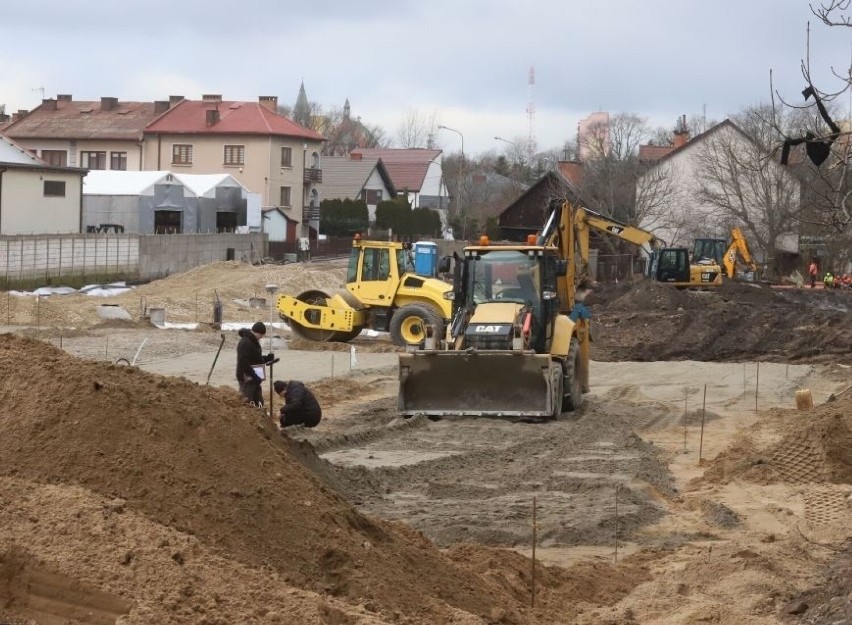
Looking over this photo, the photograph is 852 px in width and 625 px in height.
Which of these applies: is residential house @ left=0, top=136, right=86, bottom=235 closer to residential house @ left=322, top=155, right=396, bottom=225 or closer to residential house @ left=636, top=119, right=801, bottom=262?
residential house @ left=636, top=119, right=801, bottom=262

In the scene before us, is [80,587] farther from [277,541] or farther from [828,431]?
[828,431]

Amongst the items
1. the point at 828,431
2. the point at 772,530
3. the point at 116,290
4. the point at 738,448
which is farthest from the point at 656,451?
the point at 116,290

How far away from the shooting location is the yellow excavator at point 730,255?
50.7m

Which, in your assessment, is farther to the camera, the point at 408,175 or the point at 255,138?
the point at 408,175

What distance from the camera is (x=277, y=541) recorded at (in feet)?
26.2

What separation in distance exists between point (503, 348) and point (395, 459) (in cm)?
324

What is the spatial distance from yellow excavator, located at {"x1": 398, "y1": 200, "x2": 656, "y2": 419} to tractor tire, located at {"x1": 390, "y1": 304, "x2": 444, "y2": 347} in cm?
904

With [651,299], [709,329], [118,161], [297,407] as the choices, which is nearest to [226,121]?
[118,161]

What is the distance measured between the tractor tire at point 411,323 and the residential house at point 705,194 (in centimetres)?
2912

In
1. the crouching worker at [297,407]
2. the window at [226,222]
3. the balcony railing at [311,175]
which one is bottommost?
the crouching worker at [297,407]

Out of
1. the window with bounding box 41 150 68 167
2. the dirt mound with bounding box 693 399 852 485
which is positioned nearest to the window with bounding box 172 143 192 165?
the window with bounding box 41 150 68 167

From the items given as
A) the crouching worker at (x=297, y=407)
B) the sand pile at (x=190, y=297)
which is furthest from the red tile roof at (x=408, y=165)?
the crouching worker at (x=297, y=407)

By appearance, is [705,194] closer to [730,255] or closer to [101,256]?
[730,255]

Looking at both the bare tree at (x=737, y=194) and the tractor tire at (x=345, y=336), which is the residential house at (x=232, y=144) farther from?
the tractor tire at (x=345, y=336)
